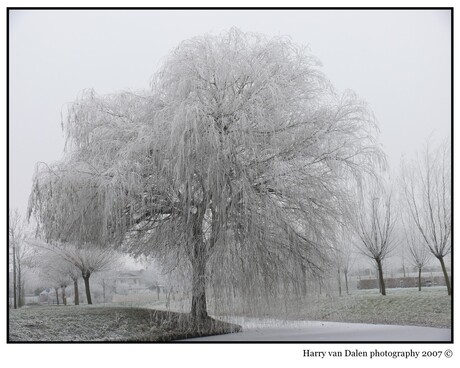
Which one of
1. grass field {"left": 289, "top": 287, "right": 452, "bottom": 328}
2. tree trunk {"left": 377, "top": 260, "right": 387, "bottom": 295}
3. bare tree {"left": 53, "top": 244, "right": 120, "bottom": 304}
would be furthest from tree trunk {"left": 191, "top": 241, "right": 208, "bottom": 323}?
tree trunk {"left": 377, "top": 260, "right": 387, "bottom": 295}

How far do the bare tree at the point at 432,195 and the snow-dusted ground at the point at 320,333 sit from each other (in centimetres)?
247

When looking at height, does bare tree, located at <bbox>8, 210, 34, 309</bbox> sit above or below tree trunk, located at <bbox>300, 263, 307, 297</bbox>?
above

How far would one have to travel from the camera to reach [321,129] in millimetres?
9773

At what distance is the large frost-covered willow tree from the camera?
9.20m

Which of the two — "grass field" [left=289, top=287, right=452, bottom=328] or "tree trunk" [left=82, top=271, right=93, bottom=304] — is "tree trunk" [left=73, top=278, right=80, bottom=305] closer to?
"tree trunk" [left=82, top=271, right=93, bottom=304]

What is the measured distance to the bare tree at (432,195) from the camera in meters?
12.4

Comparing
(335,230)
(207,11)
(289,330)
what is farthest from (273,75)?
(289,330)

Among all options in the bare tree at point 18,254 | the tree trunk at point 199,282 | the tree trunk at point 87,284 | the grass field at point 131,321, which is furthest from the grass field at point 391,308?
the bare tree at point 18,254

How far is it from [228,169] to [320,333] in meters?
3.13

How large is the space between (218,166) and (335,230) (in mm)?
2299

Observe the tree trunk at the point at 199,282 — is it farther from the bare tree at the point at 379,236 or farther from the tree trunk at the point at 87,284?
the bare tree at the point at 379,236

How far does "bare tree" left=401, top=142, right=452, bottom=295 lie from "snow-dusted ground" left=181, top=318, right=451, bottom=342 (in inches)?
97.4

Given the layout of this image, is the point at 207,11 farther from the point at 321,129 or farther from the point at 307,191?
the point at 307,191
